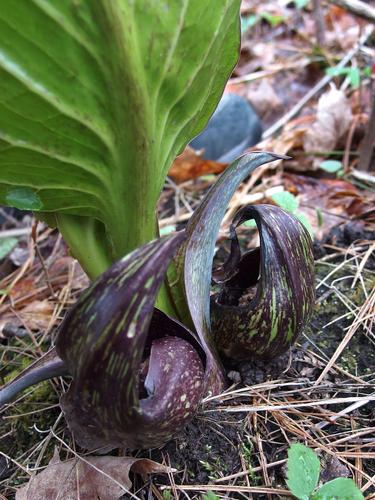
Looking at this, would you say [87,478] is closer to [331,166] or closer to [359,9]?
[331,166]

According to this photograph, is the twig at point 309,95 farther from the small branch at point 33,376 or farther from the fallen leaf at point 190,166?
the small branch at point 33,376

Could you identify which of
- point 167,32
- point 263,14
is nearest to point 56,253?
point 167,32

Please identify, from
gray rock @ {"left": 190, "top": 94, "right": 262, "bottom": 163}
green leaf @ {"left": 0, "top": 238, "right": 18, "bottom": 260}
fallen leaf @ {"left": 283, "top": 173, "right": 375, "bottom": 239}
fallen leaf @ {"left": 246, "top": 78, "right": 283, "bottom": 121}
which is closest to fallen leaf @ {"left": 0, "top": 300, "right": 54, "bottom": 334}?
green leaf @ {"left": 0, "top": 238, "right": 18, "bottom": 260}

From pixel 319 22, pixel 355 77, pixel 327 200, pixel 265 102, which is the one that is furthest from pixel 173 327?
pixel 319 22

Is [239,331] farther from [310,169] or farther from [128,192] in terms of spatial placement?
[310,169]

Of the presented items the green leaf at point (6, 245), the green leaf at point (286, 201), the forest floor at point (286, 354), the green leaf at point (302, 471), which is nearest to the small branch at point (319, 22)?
the forest floor at point (286, 354)
